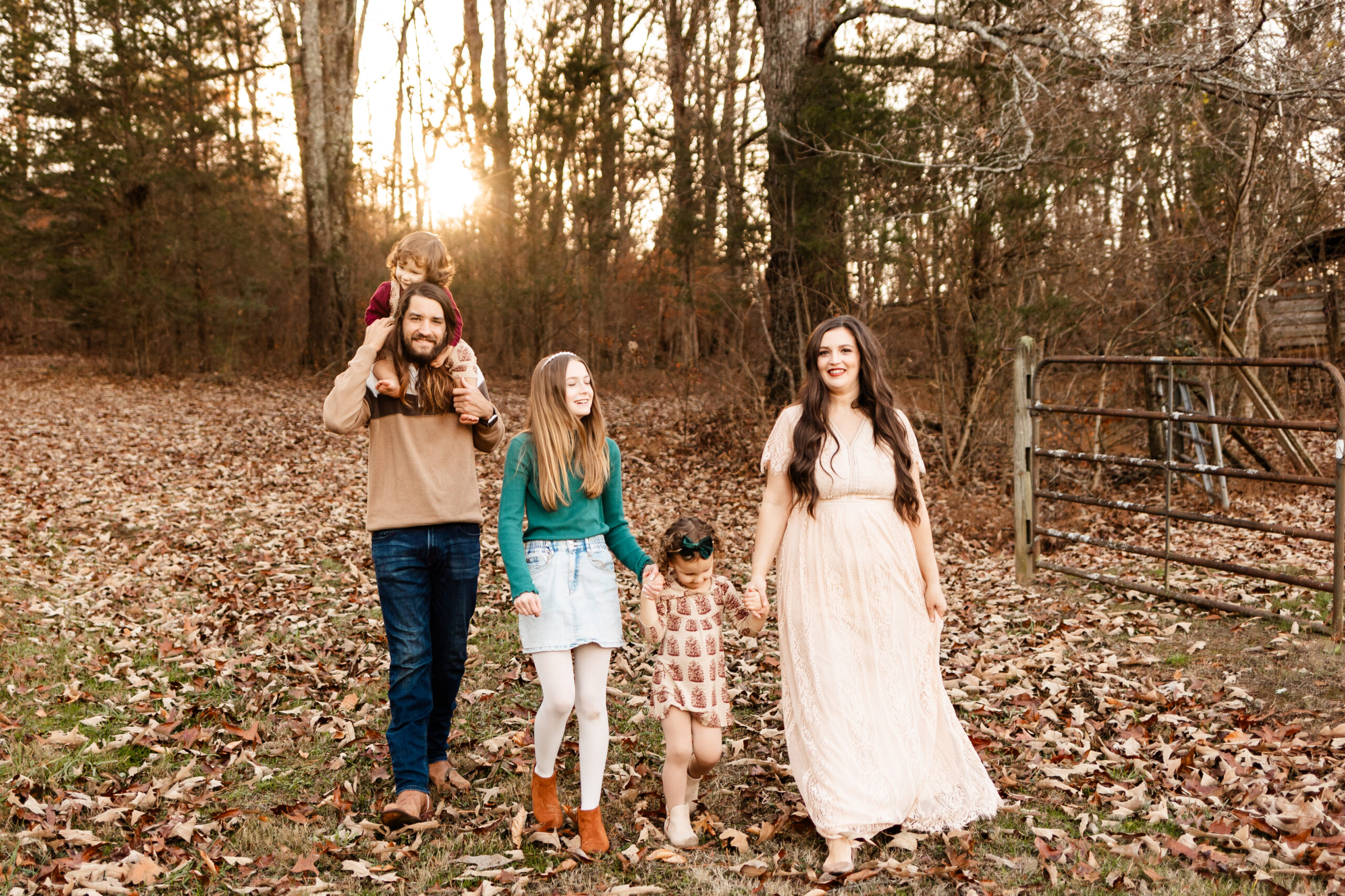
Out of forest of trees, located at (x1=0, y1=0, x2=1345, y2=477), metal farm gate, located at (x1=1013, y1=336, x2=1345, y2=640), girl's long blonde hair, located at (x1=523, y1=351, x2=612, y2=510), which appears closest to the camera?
girl's long blonde hair, located at (x1=523, y1=351, x2=612, y2=510)

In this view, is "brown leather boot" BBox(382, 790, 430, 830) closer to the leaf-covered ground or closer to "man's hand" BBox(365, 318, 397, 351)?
the leaf-covered ground

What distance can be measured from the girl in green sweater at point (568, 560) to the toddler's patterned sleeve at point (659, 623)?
90mm

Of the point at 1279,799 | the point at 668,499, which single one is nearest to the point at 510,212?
the point at 668,499

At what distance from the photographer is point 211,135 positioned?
19.8 metres

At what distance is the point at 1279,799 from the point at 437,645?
337 cm

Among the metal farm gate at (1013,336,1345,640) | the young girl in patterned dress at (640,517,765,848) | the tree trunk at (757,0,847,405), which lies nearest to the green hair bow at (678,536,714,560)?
the young girl in patterned dress at (640,517,765,848)

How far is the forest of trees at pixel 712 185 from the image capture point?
10008 mm

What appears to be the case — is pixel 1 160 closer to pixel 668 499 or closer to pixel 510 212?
pixel 510 212

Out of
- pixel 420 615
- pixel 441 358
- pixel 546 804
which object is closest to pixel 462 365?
pixel 441 358

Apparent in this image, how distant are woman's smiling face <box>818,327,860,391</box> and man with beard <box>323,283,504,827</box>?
130cm

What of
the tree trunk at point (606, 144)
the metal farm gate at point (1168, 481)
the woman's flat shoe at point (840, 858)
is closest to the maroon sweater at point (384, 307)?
the woman's flat shoe at point (840, 858)

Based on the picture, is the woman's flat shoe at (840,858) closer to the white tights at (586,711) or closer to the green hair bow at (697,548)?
the white tights at (586,711)

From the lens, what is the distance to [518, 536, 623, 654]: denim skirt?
349cm

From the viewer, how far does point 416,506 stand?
3719mm
